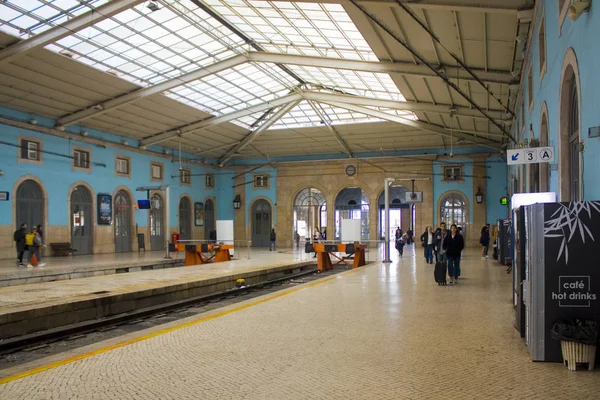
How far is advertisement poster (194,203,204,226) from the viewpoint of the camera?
3444cm

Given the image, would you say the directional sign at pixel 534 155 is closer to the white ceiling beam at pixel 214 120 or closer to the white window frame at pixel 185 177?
the white ceiling beam at pixel 214 120

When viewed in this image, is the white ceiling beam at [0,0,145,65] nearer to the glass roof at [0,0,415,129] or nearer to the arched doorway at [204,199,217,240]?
the glass roof at [0,0,415,129]

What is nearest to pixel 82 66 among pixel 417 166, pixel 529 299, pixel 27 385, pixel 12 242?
pixel 12 242

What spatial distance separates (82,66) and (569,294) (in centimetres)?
1839

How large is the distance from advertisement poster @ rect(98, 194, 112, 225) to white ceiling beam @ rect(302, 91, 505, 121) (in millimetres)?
11052

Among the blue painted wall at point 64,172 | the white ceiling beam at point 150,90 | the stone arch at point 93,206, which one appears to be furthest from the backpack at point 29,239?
the white ceiling beam at point 150,90

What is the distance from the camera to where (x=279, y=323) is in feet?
24.5

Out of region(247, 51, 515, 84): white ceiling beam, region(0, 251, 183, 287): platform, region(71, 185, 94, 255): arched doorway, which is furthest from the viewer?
region(71, 185, 94, 255): arched doorway

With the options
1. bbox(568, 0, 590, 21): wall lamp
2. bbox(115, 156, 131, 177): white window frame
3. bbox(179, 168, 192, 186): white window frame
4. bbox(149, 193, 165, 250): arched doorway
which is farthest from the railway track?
bbox(179, 168, 192, 186): white window frame

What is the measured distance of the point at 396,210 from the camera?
36.8 metres

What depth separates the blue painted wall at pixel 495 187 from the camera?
103 ft

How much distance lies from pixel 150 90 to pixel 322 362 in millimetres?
19385

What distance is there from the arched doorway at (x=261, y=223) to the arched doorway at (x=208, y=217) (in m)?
2.83

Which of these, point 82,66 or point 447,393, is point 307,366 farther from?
point 82,66
